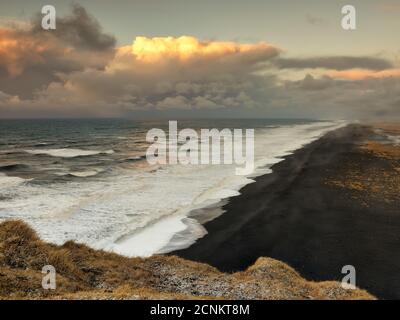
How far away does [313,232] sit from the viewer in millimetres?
26031

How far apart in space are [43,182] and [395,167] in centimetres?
4375

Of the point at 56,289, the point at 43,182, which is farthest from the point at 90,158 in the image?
the point at 56,289

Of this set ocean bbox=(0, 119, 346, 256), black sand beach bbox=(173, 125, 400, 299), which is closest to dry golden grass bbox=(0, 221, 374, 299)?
black sand beach bbox=(173, 125, 400, 299)

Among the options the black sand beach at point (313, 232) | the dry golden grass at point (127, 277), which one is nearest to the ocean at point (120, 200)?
the black sand beach at point (313, 232)

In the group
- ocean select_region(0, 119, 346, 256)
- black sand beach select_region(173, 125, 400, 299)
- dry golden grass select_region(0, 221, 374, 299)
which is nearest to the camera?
dry golden grass select_region(0, 221, 374, 299)

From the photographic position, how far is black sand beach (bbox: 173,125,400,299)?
20672mm

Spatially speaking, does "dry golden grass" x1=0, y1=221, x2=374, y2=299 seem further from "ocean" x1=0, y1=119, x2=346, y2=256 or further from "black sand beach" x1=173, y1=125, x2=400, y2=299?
"ocean" x1=0, y1=119, x2=346, y2=256

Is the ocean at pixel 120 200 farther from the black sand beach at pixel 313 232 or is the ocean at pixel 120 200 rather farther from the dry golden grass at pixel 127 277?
the dry golden grass at pixel 127 277

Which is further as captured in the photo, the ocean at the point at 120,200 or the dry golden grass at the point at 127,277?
the ocean at the point at 120,200

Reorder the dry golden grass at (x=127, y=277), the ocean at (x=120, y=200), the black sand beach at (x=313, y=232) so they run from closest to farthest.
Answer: the dry golden grass at (x=127, y=277)
the black sand beach at (x=313, y=232)
the ocean at (x=120, y=200)

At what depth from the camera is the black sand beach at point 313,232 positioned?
20672 mm

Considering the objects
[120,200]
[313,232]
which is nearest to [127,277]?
[313,232]

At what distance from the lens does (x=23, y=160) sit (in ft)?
217
